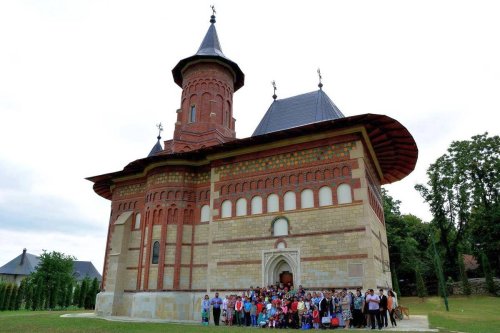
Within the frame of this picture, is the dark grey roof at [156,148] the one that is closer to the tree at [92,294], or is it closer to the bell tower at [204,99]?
the bell tower at [204,99]

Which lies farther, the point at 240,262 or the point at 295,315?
the point at 240,262

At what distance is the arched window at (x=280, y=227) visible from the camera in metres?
14.2

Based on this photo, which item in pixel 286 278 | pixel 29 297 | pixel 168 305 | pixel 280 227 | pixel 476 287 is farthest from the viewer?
pixel 29 297

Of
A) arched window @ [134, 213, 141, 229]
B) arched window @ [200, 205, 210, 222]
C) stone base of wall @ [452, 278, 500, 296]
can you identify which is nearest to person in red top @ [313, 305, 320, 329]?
arched window @ [200, 205, 210, 222]

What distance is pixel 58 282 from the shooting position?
1271 inches

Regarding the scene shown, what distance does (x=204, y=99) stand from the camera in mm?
21578

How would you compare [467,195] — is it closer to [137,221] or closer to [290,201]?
[290,201]

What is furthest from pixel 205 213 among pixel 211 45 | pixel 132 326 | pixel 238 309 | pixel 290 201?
pixel 211 45

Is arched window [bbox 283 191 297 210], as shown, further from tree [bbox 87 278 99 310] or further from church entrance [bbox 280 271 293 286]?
tree [bbox 87 278 99 310]

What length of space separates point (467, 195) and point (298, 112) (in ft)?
66.2

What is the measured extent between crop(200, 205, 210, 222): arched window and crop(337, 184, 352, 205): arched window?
256 inches

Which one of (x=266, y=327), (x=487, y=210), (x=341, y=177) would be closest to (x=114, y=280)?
(x=266, y=327)

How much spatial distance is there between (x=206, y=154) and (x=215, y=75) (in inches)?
289

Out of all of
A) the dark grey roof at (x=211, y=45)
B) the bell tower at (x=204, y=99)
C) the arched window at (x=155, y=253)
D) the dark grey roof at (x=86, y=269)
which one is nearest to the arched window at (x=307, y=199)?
the arched window at (x=155, y=253)
